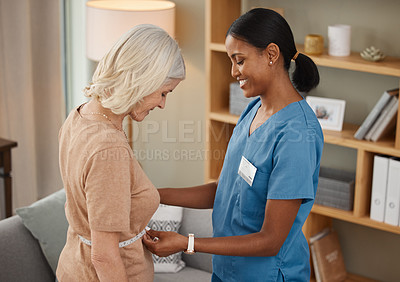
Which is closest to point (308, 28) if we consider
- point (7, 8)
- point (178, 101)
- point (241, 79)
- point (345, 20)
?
point (345, 20)

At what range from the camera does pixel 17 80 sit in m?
3.45

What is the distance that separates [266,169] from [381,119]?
1.22m

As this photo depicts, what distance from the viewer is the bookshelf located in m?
2.61

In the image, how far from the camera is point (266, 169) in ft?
5.31

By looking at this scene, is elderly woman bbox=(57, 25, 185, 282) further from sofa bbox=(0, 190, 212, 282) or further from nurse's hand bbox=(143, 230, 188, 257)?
sofa bbox=(0, 190, 212, 282)

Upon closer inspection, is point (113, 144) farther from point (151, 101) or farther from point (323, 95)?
point (323, 95)

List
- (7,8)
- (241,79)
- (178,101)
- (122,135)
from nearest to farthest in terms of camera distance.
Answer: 1. (122,135)
2. (241,79)
3. (7,8)
4. (178,101)

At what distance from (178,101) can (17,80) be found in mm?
995

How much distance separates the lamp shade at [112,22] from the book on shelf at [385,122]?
4.03ft

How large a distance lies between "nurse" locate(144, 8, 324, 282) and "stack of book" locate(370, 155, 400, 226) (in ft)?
3.44

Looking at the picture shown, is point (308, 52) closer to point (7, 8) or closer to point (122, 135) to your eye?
point (122, 135)

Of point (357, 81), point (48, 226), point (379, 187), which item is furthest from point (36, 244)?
point (357, 81)

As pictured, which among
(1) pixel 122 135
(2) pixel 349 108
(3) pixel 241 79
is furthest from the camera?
(2) pixel 349 108

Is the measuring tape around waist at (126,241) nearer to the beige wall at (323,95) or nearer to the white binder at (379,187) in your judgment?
the white binder at (379,187)
